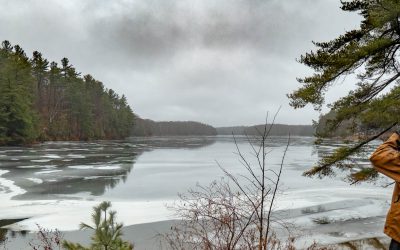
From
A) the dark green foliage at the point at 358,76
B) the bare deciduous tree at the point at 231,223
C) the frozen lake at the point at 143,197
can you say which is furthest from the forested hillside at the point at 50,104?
the dark green foliage at the point at 358,76

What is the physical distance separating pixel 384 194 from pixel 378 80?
7.78 m

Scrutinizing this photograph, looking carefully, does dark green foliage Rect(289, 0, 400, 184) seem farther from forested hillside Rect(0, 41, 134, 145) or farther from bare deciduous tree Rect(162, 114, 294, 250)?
forested hillside Rect(0, 41, 134, 145)

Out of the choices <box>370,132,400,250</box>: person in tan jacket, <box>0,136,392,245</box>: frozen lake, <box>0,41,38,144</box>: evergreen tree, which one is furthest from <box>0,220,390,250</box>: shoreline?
<box>0,41,38,144</box>: evergreen tree

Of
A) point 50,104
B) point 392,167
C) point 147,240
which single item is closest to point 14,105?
point 50,104

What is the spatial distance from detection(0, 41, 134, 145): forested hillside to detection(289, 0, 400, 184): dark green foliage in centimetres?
4174

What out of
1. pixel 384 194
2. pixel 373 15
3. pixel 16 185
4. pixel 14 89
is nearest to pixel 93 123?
pixel 14 89

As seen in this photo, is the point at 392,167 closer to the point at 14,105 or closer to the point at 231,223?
the point at 231,223

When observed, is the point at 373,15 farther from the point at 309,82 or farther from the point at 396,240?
the point at 396,240

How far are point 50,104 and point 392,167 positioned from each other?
236ft

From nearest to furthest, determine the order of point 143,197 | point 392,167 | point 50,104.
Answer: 1. point 392,167
2. point 143,197
3. point 50,104

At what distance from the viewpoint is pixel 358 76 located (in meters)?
10.8

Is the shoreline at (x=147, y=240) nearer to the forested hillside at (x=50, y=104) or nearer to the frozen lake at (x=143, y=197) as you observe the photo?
the frozen lake at (x=143, y=197)

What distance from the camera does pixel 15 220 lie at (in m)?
10.3

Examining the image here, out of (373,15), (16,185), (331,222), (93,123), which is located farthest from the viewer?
(93,123)
